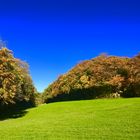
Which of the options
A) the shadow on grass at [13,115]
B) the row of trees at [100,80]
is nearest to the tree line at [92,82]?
the row of trees at [100,80]

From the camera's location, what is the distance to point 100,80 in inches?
2435

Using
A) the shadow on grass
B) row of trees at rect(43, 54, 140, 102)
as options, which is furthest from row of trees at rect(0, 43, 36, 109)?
row of trees at rect(43, 54, 140, 102)

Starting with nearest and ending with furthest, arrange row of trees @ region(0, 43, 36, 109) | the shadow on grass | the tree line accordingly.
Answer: row of trees @ region(0, 43, 36, 109) < the shadow on grass < the tree line

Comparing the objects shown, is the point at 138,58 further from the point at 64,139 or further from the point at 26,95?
the point at 64,139

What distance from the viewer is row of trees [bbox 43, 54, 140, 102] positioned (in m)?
57.5

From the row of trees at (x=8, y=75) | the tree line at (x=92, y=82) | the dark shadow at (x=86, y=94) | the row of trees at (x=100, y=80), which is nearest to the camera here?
the row of trees at (x=8, y=75)

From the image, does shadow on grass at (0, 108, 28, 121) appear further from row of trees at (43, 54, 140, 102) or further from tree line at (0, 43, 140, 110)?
row of trees at (43, 54, 140, 102)

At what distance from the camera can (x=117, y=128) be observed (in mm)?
21281

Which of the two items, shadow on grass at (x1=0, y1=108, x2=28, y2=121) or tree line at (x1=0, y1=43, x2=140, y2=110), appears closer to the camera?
shadow on grass at (x1=0, y1=108, x2=28, y2=121)

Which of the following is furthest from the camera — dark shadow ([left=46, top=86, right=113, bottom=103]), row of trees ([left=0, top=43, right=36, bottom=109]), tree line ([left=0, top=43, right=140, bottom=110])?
dark shadow ([left=46, top=86, right=113, bottom=103])

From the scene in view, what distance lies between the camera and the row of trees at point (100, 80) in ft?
189

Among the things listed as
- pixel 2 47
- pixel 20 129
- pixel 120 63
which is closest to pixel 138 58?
pixel 120 63

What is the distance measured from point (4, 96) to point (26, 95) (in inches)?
468

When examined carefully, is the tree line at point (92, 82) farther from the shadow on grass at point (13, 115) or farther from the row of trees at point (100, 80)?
the shadow on grass at point (13, 115)
